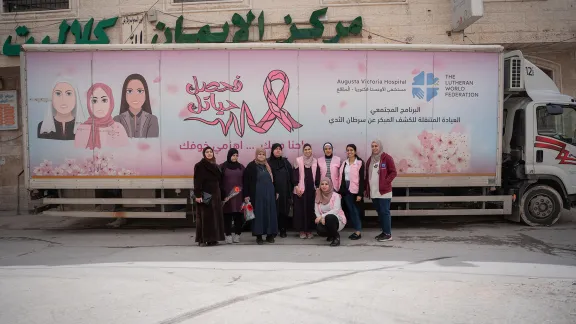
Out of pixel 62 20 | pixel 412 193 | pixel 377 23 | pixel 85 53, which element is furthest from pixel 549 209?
pixel 62 20

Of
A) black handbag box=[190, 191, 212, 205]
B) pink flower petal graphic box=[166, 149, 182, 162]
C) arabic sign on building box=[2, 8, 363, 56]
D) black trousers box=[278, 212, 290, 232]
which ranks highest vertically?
arabic sign on building box=[2, 8, 363, 56]

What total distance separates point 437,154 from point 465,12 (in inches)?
174

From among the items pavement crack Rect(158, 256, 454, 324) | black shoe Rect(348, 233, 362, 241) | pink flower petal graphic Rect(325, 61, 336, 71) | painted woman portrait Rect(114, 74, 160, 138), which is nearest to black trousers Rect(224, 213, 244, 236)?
black shoe Rect(348, 233, 362, 241)

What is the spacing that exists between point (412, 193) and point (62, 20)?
10.1 metres

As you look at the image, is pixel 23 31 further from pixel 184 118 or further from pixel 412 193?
pixel 412 193

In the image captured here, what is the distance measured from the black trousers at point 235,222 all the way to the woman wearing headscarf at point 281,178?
65cm

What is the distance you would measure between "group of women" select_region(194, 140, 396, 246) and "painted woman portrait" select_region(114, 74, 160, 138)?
4.84ft

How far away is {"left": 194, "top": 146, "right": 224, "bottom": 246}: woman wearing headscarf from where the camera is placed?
833 centimetres

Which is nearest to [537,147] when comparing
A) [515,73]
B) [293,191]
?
[515,73]

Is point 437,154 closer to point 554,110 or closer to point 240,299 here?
point 554,110

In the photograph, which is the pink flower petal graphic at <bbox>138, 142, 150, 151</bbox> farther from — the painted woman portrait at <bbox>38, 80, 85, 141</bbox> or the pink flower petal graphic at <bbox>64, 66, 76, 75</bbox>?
the pink flower petal graphic at <bbox>64, 66, 76, 75</bbox>

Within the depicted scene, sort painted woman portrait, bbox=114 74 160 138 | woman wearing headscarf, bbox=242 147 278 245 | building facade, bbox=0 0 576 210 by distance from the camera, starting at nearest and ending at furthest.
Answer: woman wearing headscarf, bbox=242 147 278 245, painted woman portrait, bbox=114 74 160 138, building facade, bbox=0 0 576 210

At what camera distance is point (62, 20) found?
13.9m

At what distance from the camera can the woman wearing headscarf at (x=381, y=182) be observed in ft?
Result: 27.7
